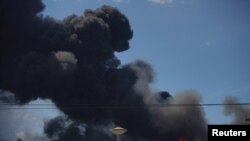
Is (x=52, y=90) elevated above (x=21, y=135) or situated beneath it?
elevated above

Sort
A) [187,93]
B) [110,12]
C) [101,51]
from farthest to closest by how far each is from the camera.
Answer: [101,51] < [110,12] < [187,93]

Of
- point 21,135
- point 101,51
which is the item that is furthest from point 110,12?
point 21,135

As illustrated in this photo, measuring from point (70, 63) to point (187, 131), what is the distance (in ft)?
32.8

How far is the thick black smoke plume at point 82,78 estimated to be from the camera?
1254 inches

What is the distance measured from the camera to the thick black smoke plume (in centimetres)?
3186

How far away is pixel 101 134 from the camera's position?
3303 centimetres

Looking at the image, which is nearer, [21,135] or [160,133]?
[21,135]

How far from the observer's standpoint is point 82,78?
33.9m

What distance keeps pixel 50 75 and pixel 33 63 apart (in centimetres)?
157

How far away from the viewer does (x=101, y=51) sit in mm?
34938

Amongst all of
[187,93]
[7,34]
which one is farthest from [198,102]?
[7,34]

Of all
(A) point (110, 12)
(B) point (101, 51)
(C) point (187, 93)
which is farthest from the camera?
(B) point (101, 51)

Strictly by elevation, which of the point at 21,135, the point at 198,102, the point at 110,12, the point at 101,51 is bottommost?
the point at 21,135

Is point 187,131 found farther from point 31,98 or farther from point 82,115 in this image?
point 31,98
